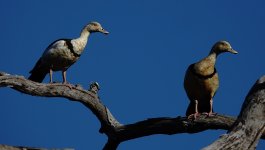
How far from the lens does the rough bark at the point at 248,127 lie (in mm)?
4359

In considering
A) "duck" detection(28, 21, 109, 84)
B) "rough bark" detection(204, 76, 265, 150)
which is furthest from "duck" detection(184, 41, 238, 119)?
"rough bark" detection(204, 76, 265, 150)

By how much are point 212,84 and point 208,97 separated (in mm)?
246

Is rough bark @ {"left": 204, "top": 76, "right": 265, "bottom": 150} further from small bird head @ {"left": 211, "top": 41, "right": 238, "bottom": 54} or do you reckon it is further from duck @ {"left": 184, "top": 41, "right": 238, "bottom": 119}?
small bird head @ {"left": 211, "top": 41, "right": 238, "bottom": 54}

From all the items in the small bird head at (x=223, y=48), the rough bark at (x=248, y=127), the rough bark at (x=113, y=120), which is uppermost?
the small bird head at (x=223, y=48)

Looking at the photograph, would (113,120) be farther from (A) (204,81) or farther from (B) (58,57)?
(B) (58,57)

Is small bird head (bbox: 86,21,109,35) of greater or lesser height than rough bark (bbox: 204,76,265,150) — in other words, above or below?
above

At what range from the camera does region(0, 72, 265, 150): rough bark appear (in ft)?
24.8

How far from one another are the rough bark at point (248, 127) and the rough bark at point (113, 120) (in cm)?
237

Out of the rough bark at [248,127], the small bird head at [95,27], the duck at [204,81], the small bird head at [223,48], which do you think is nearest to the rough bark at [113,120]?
the duck at [204,81]

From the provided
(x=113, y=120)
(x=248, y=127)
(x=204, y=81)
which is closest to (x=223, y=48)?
(x=204, y=81)

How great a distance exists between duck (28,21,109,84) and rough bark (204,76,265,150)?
5.09m

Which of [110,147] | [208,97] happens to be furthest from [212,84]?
[110,147]

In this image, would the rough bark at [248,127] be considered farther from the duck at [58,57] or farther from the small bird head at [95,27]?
the small bird head at [95,27]

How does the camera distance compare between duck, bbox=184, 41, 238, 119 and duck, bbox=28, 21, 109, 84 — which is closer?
duck, bbox=184, 41, 238, 119
